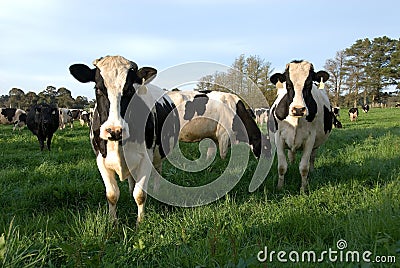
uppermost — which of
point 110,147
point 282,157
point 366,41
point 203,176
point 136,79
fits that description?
point 366,41

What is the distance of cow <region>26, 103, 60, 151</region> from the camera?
10.5 m

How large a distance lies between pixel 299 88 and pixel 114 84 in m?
2.79

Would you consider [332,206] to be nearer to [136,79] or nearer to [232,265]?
[232,265]

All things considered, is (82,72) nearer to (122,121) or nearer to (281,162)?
(122,121)

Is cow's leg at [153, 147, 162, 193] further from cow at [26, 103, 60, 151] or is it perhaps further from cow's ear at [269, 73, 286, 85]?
cow at [26, 103, 60, 151]

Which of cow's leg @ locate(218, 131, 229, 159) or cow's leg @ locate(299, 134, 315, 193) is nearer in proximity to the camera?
cow's leg @ locate(299, 134, 315, 193)

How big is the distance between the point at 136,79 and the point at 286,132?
2.64 meters

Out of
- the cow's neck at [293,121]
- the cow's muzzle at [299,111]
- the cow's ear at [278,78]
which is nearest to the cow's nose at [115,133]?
the cow's muzzle at [299,111]

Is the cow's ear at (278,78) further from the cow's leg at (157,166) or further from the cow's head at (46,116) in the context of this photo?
the cow's head at (46,116)

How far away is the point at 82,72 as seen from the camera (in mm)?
4109

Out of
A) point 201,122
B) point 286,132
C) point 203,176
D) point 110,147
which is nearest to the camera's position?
point 110,147

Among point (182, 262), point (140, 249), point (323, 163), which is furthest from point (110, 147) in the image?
point (323, 163)

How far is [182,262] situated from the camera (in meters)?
2.72

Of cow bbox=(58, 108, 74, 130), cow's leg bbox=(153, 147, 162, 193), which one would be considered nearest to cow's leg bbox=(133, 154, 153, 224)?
cow's leg bbox=(153, 147, 162, 193)
